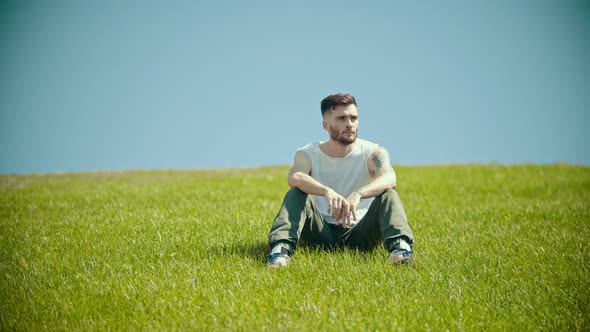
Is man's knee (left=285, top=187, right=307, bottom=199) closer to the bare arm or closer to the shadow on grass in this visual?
the bare arm

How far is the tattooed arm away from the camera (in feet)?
20.7

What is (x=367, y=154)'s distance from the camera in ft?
22.6

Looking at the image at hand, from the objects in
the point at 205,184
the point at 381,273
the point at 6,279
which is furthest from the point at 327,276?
the point at 205,184

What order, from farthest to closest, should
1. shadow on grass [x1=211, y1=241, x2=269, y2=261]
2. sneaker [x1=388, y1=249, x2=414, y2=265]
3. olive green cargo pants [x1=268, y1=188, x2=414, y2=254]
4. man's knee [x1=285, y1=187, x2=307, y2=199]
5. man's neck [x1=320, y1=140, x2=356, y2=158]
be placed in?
shadow on grass [x1=211, y1=241, x2=269, y2=261]
man's neck [x1=320, y1=140, x2=356, y2=158]
man's knee [x1=285, y1=187, x2=307, y2=199]
olive green cargo pants [x1=268, y1=188, x2=414, y2=254]
sneaker [x1=388, y1=249, x2=414, y2=265]

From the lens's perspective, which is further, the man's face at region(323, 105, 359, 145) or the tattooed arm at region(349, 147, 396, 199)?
the man's face at region(323, 105, 359, 145)

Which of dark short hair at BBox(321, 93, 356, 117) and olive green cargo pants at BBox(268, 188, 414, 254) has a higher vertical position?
dark short hair at BBox(321, 93, 356, 117)

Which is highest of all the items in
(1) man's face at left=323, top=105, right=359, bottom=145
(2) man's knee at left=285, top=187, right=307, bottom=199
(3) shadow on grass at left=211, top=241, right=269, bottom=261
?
(1) man's face at left=323, top=105, right=359, bottom=145

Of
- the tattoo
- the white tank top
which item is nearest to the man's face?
the white tank top

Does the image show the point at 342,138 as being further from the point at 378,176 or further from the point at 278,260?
the point at 278,260

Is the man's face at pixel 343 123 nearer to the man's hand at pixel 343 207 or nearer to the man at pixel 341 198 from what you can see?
the man at pixel 341 198

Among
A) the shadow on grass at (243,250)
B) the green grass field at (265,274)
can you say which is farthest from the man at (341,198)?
the shadow on grass at (243,250)

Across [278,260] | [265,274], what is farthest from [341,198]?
[265,274]

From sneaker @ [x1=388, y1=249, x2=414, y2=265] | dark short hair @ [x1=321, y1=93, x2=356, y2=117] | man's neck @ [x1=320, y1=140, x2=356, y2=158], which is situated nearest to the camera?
sneaker @ [x1=388, y1=249, x2=414, y2=265]

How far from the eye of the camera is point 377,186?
638 cm
